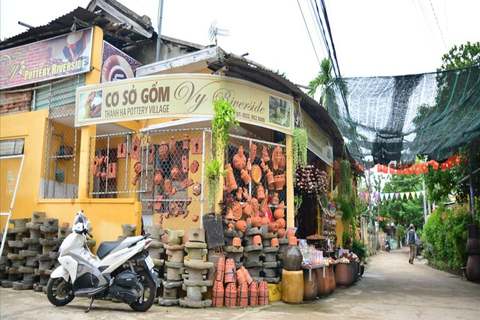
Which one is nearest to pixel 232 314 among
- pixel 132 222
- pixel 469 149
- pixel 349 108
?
pixel 132 222

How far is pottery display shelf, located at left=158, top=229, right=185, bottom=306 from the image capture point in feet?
21.3

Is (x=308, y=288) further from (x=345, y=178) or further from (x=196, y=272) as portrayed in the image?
(x=345, y=178)

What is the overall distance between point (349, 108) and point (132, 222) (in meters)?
5.35

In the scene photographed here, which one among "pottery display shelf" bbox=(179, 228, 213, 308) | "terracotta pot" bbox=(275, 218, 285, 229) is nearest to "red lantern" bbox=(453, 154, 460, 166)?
"terracotta pot" bbox=(275, 218, 285, 229)

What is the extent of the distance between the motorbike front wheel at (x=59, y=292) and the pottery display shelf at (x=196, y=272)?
1.81 m

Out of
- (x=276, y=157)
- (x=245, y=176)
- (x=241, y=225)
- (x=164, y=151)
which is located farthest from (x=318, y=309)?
(x=164, y=151)

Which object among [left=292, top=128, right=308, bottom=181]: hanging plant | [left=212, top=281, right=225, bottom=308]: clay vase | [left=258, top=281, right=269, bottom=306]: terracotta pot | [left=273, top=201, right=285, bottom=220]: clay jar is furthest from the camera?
[left=292, top=128, right=308, bottom=181]: hanging plant

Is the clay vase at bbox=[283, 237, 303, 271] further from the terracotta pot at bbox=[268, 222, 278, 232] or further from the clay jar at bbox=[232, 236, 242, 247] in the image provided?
the clay jar at bbox=[232, 236, 242, 247]

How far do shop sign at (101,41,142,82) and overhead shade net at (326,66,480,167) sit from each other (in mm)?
5299

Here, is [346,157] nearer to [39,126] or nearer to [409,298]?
[409,298]

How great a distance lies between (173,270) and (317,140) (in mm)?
6015

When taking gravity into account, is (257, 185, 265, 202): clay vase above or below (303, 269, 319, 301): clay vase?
above

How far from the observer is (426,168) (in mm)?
13539

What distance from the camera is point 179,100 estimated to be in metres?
7.71
